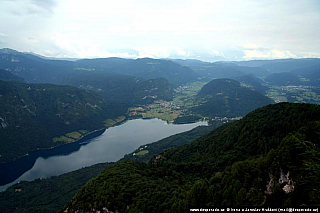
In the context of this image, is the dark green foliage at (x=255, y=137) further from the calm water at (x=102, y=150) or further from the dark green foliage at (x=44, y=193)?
the calm water at (x=102, y=150)

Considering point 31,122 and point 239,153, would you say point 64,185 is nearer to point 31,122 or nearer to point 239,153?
point 239,153

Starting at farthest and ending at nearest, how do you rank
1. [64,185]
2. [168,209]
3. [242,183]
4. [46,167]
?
[46,167] → [64,185] → [168,209] → [242,183]

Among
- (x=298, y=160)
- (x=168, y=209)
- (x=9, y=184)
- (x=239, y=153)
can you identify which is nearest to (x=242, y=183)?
(x=298, y=160)

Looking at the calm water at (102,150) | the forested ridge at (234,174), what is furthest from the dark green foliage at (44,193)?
the forested ridge at (234,174)

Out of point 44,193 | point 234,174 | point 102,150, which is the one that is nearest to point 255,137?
point 234,174

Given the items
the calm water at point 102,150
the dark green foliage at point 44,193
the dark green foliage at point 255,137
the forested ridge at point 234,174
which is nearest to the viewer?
the forested ridge at point 234,174

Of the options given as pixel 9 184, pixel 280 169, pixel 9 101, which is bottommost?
pixel 9 184

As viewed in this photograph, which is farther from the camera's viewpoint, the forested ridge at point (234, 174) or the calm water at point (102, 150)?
the calm water at point (102, 150)
